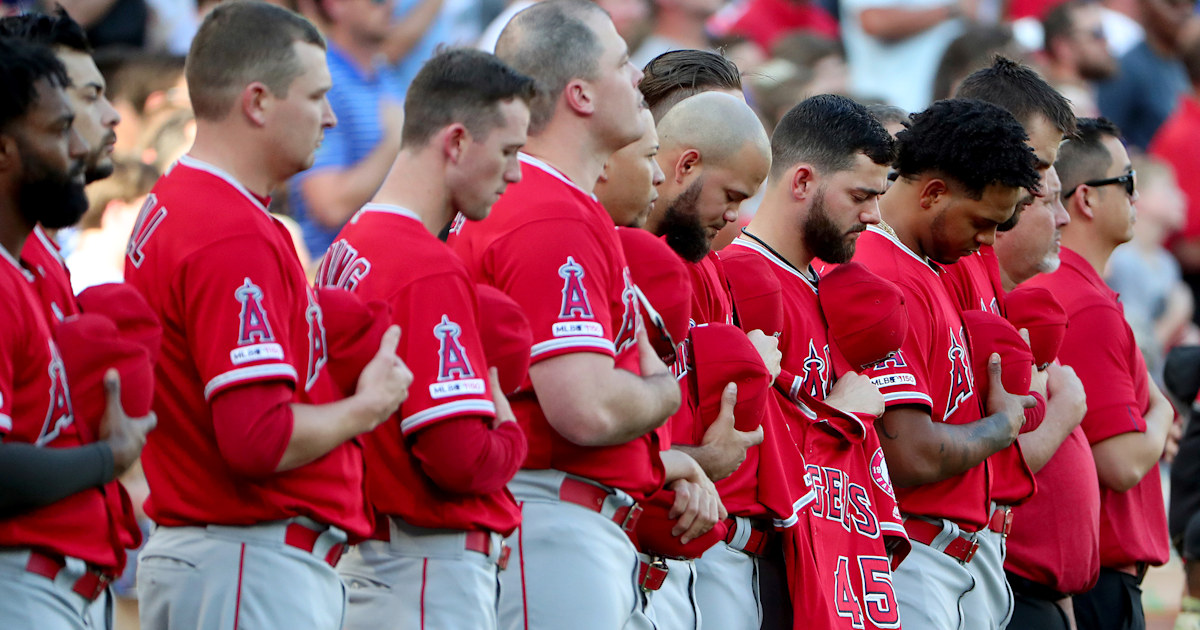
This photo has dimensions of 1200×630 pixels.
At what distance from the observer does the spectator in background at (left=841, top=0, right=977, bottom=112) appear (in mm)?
10625

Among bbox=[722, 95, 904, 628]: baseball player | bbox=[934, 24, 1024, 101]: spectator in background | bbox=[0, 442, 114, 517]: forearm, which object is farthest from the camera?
bbox=[934, 24, 1024, 101]: spectator in background

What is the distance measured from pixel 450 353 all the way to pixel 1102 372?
3281 millimetres

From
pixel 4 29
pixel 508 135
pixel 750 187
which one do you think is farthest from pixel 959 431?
pixel 4 29

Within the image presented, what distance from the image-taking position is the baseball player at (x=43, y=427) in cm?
283

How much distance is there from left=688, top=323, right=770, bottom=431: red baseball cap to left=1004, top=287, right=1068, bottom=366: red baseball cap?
1562 millimetres

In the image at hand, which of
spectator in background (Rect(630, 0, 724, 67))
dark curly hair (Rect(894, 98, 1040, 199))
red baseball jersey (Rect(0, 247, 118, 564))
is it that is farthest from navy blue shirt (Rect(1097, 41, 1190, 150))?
red baseball jersey (Rect(0, 247, 118, 564))

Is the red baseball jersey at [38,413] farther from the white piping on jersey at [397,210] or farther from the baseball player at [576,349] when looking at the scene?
the baseball player at [576,349]

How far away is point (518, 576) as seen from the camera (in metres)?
3.62

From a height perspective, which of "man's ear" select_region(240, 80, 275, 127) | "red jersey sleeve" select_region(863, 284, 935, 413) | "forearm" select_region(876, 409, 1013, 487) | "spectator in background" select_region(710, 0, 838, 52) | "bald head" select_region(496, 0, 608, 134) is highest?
"man's ear" select_region(240, 80, 275, 127)

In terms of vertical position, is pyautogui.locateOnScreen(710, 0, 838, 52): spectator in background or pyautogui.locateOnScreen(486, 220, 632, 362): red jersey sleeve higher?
pyautogui.locateOnScreen(486, 220, 632, 362): red jersey sleeve

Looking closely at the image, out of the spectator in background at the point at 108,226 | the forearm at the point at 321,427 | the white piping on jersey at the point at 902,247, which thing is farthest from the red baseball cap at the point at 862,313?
the spectator in background at the point at 108,226

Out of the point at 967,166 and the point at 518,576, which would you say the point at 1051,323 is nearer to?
the point at 967,166

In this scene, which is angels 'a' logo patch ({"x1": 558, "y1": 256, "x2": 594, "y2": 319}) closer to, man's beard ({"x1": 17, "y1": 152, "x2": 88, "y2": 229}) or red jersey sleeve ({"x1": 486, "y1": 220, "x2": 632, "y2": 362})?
red jersey sleeve ({"x1": 486, "y1": 220, "x2": 632, "y2": 362})

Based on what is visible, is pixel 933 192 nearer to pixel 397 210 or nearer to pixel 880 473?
pixel 880 473
